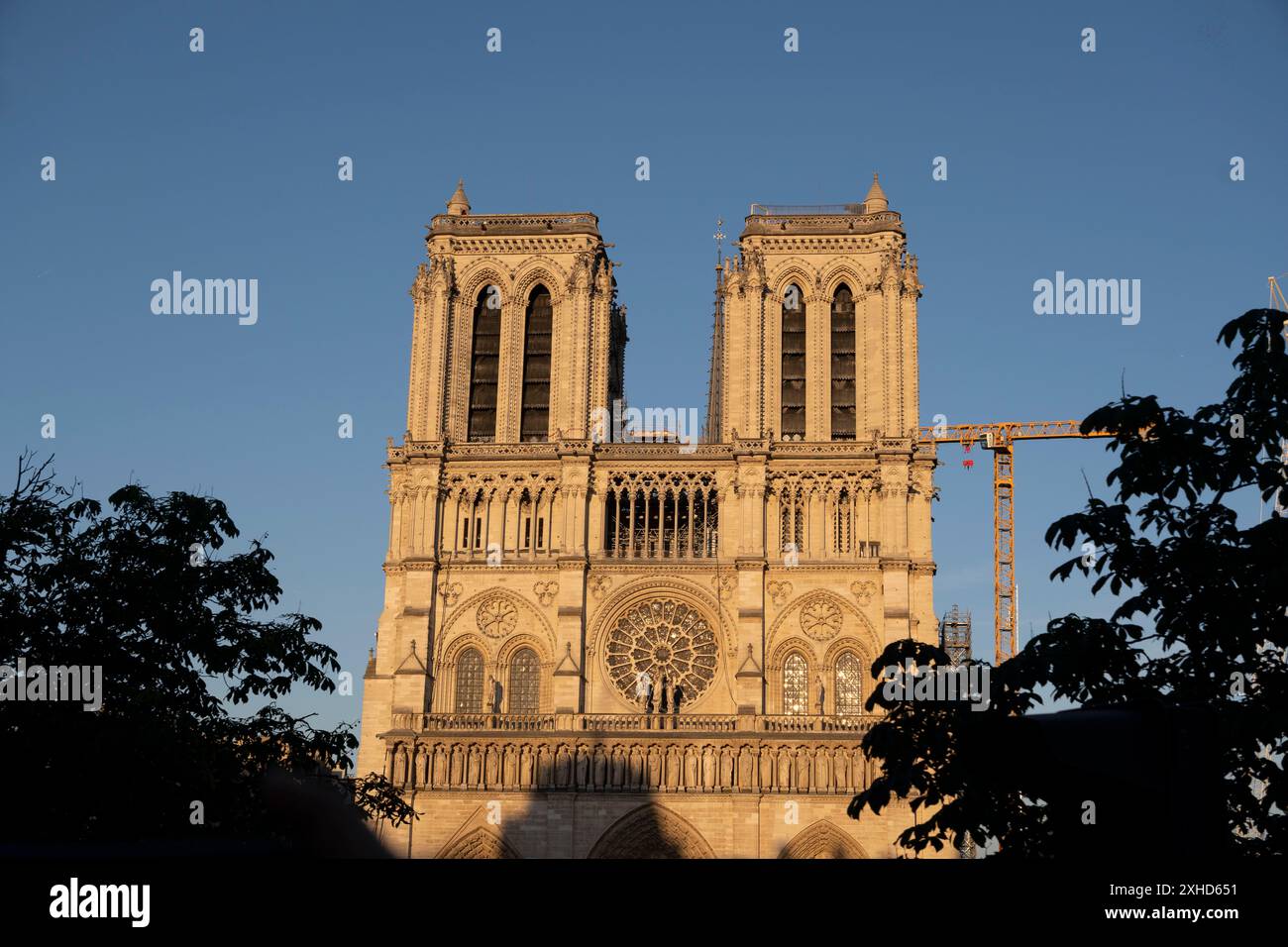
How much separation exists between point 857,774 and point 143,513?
33.7 meters

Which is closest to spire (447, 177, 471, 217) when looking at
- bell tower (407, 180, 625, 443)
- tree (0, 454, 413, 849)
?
bell tower (407, 180, 625, 443)

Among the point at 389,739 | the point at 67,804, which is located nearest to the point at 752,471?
the point at 389,739

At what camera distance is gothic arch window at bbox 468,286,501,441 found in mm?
57188

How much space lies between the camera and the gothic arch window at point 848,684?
2057 inches

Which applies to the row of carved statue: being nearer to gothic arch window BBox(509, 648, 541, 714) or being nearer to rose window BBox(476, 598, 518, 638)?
gothic arch window BBox(509, 648, 541, 714)

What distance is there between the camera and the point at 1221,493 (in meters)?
11.4

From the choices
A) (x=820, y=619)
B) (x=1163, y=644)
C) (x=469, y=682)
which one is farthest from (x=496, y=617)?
(x=1163, y=644)

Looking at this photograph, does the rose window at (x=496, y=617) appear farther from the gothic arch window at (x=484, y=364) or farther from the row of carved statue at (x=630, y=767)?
the gothic arch window at (x=484, y=364)

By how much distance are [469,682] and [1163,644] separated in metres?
44.3

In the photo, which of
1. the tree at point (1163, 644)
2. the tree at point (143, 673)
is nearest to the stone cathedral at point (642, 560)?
the tree at point (143, 673)

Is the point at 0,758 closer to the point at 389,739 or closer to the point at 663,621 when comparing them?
the point at 389,739

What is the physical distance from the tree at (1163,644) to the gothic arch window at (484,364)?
4623 cm

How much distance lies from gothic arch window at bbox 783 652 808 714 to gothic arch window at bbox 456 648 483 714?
11.6m

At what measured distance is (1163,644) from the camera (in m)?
11.2
